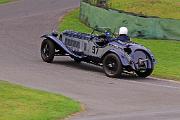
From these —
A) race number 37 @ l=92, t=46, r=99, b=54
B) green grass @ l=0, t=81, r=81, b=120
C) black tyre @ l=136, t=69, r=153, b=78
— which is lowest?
green grass @ l=0, t=81, r=81, b=120

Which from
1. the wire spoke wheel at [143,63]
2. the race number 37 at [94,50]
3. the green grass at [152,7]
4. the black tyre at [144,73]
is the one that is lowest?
the black tyre at [144,73]

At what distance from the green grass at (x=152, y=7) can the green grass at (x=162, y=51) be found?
21.2 ft

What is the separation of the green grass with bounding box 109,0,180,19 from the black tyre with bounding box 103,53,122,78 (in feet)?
70.9

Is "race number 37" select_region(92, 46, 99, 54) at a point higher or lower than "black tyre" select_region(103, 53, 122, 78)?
higher

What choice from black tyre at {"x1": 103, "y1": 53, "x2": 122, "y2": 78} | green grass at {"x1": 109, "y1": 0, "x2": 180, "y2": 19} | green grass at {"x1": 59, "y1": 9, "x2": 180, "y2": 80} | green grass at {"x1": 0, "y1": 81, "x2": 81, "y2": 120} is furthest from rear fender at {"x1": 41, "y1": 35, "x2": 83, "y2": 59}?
green grass at {"x1": 109, "y1": 0, "x2": 180, "y2": 19}

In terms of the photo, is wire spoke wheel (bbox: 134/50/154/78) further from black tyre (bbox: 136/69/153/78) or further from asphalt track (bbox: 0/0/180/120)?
asphalt track (bbox: 0/0/180/120)

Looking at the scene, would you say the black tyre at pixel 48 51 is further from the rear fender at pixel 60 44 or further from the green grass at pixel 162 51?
the green grass at pixel 162 51

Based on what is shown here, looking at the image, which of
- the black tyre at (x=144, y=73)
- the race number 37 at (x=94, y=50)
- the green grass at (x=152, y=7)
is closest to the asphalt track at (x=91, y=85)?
the black tyre at (x=144, y=73)

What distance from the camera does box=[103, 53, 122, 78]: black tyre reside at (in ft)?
59.2

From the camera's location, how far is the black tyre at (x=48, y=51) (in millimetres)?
20656

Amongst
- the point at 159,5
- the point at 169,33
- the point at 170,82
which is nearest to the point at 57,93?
the point at 170,82

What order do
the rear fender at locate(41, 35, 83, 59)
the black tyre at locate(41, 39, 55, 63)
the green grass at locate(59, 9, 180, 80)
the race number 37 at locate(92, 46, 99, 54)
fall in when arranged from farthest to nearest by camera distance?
1. the black tyre at locate(41, 39, 55, 63)
2. the rear fender at locate(41, 35, 83, 59)
3. the green grass at locate(59, 9, 180, 80)
4. the race number 37 at locate(92, 46, 99, 54)

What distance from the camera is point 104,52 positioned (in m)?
18.8

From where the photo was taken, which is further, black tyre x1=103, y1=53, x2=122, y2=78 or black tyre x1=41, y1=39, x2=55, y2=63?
black tyre x1=41, y1=39, x2=55, y2=63
